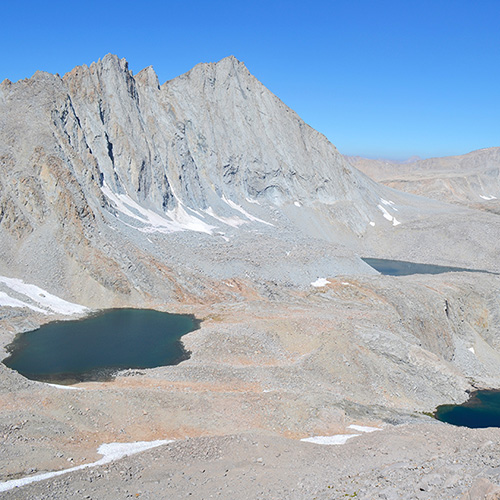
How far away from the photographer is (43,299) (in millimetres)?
39438

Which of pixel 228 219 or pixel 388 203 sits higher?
pixel 388 203

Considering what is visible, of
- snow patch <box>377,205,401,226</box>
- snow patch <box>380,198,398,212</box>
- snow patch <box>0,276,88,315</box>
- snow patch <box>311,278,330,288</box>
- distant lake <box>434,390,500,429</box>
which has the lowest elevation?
distant lake <box>434,390,500,429</box>

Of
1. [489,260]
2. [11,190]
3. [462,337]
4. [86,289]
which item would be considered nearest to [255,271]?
[86,289]

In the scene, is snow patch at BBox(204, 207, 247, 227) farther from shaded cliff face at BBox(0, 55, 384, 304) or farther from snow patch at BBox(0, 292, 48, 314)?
snow patch at BBox(0, 292, 48, 314)

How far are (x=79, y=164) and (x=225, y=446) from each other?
4415cm

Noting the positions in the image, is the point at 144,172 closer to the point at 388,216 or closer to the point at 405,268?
the point at 405,268

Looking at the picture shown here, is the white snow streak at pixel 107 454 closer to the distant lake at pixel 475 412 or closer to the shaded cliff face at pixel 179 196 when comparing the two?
the distant lake at pixel 475 412

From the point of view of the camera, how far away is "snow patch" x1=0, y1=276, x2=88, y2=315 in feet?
126

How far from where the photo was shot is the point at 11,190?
46.3 meters

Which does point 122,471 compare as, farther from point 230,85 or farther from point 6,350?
point 230,85

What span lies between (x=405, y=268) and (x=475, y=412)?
165 feet

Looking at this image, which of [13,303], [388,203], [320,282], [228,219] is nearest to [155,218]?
[228,219]

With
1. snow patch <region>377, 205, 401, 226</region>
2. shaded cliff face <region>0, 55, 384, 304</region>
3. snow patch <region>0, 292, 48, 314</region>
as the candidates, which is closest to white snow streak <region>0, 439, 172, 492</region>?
snow patch <region>0, 292, 48, 314</region>

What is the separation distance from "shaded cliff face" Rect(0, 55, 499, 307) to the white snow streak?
2511cm
